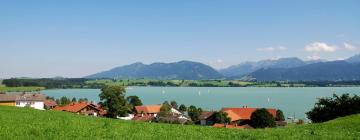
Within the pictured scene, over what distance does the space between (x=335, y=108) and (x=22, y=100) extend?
70.4m

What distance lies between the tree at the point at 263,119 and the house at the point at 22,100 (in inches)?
1787

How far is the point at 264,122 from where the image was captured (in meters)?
99.2

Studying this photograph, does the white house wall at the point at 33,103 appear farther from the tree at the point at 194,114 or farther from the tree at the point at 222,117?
the tree at the point at 222,117

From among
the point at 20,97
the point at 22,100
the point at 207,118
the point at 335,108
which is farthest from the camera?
the point at 207,118

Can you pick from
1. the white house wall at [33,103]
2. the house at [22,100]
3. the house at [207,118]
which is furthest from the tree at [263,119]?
the white house wall at [33,103]

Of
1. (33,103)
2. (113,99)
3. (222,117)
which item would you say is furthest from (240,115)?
(33,103)

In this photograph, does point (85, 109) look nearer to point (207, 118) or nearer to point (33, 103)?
point (33, 103)

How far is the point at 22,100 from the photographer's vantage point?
11088cm

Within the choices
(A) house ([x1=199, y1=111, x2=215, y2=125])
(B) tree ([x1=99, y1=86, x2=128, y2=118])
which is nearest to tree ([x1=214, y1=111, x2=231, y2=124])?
(A) house ([x1=199, y1=111, x2=215, y2=125])

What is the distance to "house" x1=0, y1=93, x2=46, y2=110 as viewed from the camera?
3932 inches

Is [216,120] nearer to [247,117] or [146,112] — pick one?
[247,117]

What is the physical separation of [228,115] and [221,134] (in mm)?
87790

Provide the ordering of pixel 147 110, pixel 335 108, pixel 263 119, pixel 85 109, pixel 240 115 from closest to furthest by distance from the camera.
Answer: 1. pixel 335 108
2. pixel 263 119
3. pixel 85 109
4. pixel 240 115
5. pixel 147 110

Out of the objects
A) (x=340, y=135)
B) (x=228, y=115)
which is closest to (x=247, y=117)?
(x=228, y=115)
